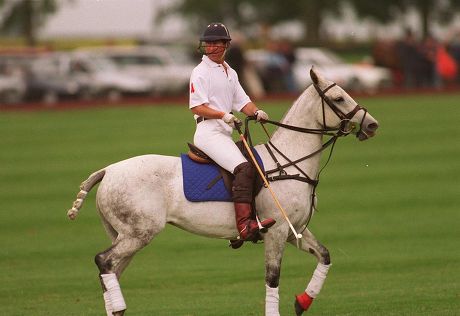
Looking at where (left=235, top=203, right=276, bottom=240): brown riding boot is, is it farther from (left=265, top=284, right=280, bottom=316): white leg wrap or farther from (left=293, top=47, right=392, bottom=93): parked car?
(left=293, top=47, right=392, bottom=93): parked car

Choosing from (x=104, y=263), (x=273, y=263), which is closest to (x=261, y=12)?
(x=273, y=263)

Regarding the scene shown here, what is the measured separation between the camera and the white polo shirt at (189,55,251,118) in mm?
11844

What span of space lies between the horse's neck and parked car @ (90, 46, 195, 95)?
116 ft

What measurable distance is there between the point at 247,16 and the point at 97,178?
7548 cm

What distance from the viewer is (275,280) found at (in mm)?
11883

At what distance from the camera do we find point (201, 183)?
1185 centimetres

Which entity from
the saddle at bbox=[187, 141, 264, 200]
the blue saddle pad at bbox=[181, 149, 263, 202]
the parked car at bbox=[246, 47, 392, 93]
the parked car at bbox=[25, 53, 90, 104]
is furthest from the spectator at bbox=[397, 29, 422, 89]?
the blue saddle pad at bbox=[181, 149, 263, 202]

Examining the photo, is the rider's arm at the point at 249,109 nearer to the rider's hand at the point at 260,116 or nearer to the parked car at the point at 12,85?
the rider's hand at the point at 260,116

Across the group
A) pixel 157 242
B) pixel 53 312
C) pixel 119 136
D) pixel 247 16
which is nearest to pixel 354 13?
pixel 247 16

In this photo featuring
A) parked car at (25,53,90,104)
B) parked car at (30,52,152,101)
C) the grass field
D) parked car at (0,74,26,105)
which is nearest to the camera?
the grass field

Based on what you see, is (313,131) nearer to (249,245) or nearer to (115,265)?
(115,265)

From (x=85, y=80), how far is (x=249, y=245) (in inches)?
1117

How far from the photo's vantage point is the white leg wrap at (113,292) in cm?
1160

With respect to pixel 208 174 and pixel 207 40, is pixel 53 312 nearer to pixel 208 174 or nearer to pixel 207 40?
pixel 208 174
